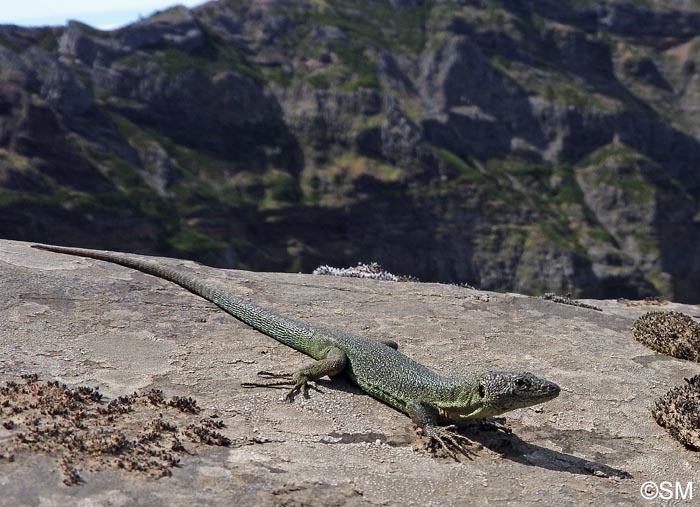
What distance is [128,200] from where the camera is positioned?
14062 centimetres

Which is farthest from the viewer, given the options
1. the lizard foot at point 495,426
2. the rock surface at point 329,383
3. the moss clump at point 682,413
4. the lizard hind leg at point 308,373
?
the lizard hind leg at point 308,373

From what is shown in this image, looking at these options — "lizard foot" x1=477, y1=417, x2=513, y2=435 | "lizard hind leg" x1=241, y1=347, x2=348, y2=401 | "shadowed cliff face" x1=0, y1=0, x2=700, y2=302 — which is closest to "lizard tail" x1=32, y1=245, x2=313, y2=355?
"lizard hind leg" x1=241, y1=347, x2=348, y2=401

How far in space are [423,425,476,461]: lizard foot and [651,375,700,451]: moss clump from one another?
2.83 meters

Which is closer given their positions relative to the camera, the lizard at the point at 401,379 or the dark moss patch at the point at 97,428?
the dark moss patch at the point at 97,428

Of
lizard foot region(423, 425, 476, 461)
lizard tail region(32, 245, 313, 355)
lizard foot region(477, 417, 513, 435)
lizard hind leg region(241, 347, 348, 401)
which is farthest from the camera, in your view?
lizard tail region(32, 245, 313, 355)

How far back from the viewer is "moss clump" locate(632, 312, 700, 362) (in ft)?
41.5

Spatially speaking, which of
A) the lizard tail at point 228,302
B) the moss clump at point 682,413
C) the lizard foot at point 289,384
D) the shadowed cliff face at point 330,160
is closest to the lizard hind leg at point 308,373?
the lizard foot at point 289,384

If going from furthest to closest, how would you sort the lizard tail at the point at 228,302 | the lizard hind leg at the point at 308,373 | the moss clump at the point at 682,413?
1. the lizard tail at the point at 228,302
2. the lizard hind leg at the point at 308,373
3. the moss clump at the point at 682,413

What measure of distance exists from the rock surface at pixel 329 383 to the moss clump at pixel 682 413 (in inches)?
5.9

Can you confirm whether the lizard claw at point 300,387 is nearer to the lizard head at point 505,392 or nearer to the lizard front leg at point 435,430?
the lizard front leg at point 435,430

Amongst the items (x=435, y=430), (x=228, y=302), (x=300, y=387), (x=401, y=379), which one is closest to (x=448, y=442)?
(x=435, y=430)

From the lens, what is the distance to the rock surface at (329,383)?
748 centimetres

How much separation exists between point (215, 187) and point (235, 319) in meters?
150

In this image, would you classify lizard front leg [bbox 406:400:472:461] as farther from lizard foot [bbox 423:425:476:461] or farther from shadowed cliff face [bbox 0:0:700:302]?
shadowed cliff face [bbox 0:0:700:302]
